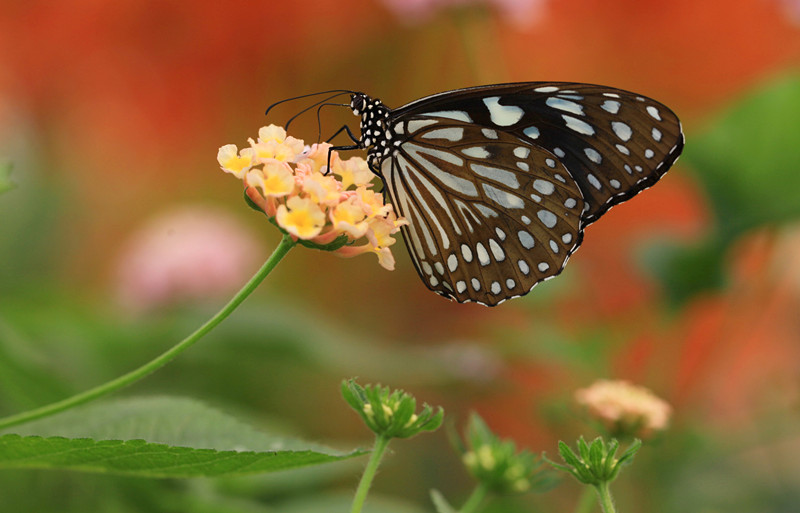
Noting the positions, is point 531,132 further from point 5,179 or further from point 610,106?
point 5,179

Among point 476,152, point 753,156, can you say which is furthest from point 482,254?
point 753,156

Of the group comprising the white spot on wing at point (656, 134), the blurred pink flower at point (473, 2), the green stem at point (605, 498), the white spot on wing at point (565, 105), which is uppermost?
the blurred pink flower at point (473, 2)

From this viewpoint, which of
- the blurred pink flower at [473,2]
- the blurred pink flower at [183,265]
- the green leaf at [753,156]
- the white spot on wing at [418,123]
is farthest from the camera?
the blurred pink flower at [183,265]

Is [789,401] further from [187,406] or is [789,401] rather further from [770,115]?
[187,406]

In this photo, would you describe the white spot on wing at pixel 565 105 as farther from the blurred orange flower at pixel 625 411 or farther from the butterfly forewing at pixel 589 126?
the blurred orange flower at pixel 625 411

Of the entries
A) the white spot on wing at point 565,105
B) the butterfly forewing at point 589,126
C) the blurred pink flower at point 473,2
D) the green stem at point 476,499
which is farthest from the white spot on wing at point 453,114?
the blurred pink flower at point 473,2

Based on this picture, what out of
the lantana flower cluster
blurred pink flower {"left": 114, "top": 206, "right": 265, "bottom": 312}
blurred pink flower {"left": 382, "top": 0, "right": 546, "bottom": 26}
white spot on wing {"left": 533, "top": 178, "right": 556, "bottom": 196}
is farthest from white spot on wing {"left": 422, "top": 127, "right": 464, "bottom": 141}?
blurred pink flower {"left": 114, "top": 206, "right": 265, "bottom": 312}

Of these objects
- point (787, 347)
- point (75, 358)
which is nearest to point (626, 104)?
point (75, 358)

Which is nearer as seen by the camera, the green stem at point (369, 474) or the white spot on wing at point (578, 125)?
the green stem at point (369, 474)
